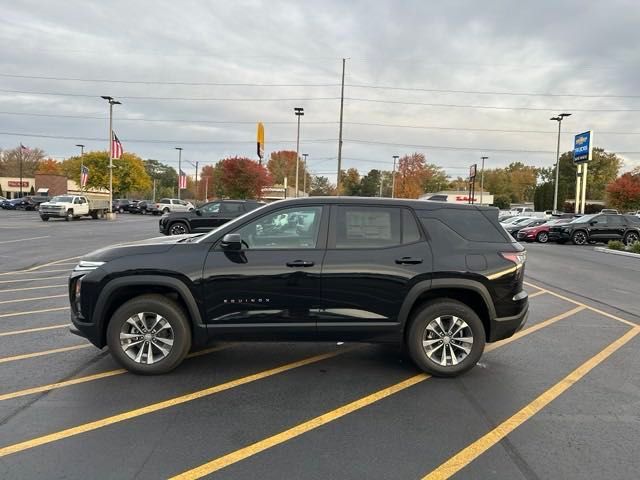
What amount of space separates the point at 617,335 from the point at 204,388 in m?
5.57

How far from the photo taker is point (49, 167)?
109 metres

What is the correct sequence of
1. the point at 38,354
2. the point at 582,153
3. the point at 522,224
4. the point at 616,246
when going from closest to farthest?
the point at 38,354 < the point at 616,246 < the point at 522,224 < the point at 582,153

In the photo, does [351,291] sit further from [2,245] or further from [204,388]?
[2,245]

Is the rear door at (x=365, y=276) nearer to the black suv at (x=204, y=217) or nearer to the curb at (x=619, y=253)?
the black suv at (x=204, y=217)

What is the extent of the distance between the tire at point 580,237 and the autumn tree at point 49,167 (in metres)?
107

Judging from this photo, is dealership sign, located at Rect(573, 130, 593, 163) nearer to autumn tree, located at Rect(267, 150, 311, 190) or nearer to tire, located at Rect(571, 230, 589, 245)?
tire, located at Rect(571, 230, 589, 245)

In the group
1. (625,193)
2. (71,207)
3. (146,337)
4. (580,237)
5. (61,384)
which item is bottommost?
(61,384)

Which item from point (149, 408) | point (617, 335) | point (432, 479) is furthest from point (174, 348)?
point (617, 335)

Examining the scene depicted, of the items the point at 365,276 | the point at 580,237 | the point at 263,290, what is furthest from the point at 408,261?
the point at 580,237

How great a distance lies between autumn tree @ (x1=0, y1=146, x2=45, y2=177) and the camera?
102 m

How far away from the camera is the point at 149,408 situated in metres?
4.09

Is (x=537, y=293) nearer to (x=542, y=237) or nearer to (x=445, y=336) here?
(x=445, y=336)

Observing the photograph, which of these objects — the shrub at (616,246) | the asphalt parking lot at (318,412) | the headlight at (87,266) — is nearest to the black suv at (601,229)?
the shrub at (616,246)

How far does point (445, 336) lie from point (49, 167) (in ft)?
398
